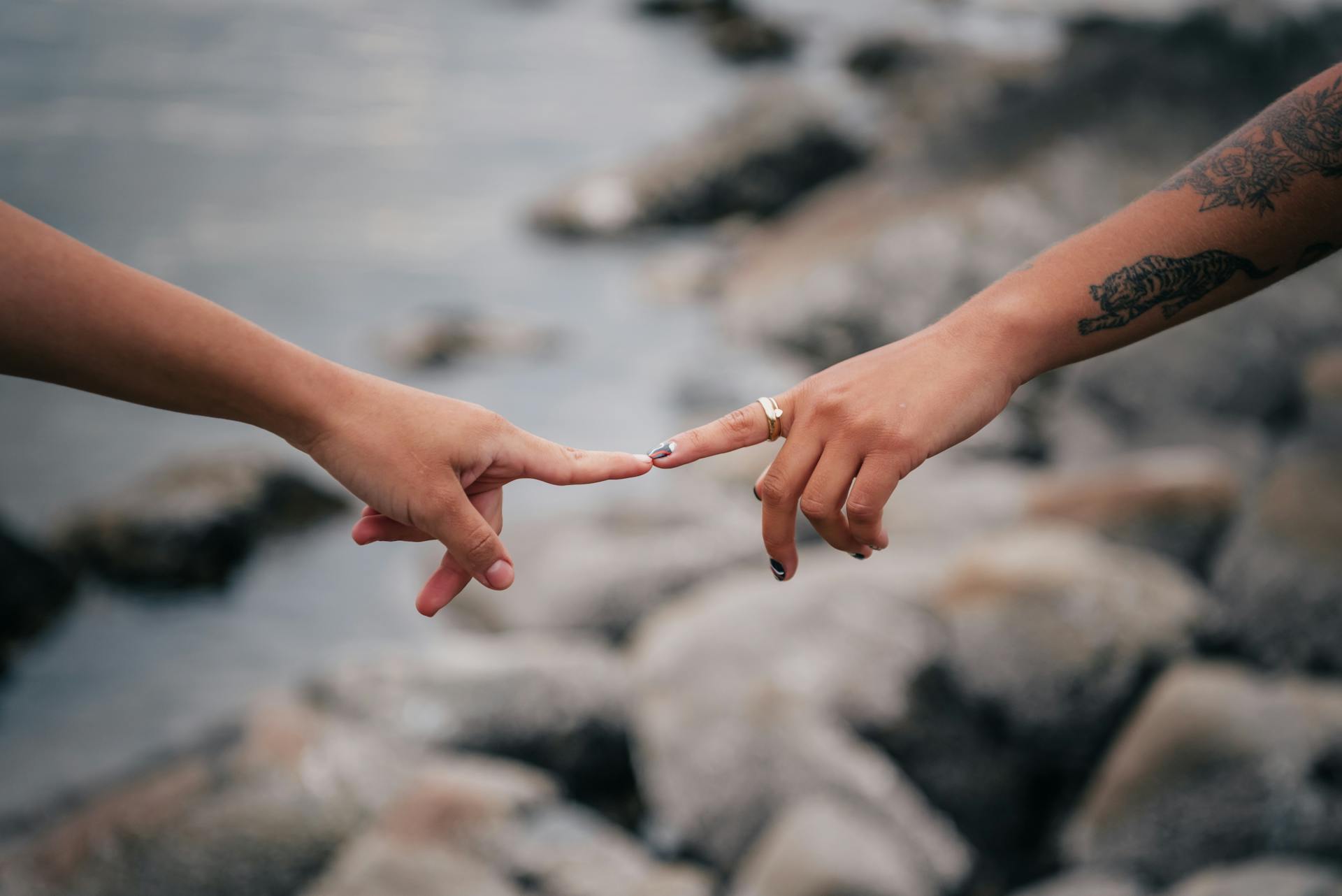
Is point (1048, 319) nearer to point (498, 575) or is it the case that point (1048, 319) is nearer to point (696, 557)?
point (498, 575)

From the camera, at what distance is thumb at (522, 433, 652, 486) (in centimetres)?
188

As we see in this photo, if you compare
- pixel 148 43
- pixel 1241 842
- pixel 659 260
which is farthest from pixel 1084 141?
pixel 148 43

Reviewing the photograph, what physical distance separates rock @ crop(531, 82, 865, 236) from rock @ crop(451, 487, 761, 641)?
5.83 metres

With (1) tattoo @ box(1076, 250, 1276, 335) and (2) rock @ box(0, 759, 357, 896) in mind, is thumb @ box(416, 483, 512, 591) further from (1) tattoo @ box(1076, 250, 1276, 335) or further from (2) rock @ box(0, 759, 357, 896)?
(2) rock @ box(0, 759, 357, 896)

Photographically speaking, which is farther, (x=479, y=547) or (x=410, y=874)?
(x=410, y=874)

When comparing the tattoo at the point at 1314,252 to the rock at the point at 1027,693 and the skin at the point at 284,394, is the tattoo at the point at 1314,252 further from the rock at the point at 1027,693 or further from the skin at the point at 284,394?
the rock at the point at 1027,693

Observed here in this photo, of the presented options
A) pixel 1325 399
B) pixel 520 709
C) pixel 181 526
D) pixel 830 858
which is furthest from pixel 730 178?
pixel 830 858

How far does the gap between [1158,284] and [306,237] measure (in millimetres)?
9983

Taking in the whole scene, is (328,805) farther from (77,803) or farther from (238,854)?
(77,803)

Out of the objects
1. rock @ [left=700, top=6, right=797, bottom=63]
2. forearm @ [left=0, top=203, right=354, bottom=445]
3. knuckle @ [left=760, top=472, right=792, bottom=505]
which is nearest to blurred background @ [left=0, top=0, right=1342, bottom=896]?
knuckle @ [left=760, top=472, right=792, bottom=505]

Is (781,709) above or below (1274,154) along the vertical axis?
below

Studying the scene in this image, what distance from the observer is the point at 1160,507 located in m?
4.47

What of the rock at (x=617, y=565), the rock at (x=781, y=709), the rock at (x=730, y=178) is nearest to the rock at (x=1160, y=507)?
the rock at (x=781, y=709)

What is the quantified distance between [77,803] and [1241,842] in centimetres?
450
